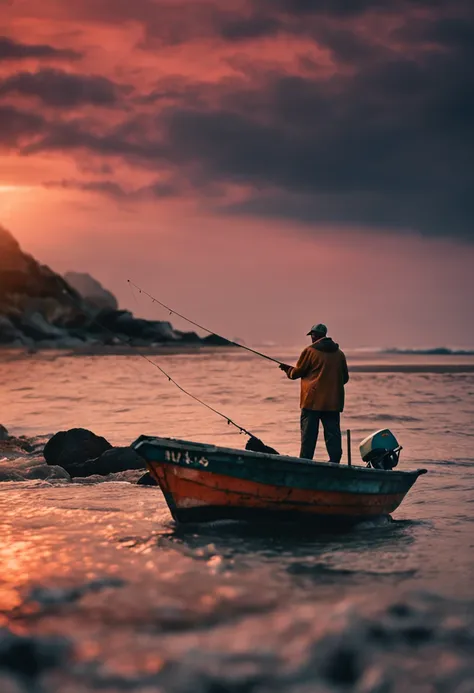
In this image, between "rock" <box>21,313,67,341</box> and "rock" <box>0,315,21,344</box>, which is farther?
"rock" <box>21,313,67,341</box>

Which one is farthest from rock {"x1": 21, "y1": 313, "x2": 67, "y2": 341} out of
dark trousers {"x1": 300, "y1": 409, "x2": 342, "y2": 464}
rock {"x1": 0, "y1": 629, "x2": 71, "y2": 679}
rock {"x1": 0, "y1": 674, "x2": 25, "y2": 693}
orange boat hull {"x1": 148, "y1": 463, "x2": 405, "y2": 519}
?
rock {"x1": 0, "y1": 674, "x2": 25, "y2": 693}

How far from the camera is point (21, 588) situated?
9.23 meters

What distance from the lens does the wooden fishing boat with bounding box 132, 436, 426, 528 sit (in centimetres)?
1150

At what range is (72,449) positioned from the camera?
58.7 ft

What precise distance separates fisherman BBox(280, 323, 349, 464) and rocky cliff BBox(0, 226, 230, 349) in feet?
476

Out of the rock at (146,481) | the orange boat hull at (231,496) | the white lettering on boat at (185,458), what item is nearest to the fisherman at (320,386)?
the orange boat hull at (231,496)

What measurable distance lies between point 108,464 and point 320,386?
20.3 ft

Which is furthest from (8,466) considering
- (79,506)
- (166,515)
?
(166,515)

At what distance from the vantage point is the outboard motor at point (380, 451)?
45.3 ft

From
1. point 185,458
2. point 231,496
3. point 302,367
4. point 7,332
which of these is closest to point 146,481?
point 302,367

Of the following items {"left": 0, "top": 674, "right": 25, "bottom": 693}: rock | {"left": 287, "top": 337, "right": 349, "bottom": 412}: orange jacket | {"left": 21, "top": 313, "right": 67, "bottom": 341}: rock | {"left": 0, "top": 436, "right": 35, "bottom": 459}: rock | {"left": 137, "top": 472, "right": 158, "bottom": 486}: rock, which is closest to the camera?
{"left": 0, "top": 674, "right": 25, "bottom": 693}: rock

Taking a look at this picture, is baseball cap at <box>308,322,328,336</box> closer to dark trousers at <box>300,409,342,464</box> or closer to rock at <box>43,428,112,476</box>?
dark trousers at <box>300,409,342,464</box>

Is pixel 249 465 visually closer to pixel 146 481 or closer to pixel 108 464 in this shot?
pixel 146 481

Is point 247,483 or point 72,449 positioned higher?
point 247,483
